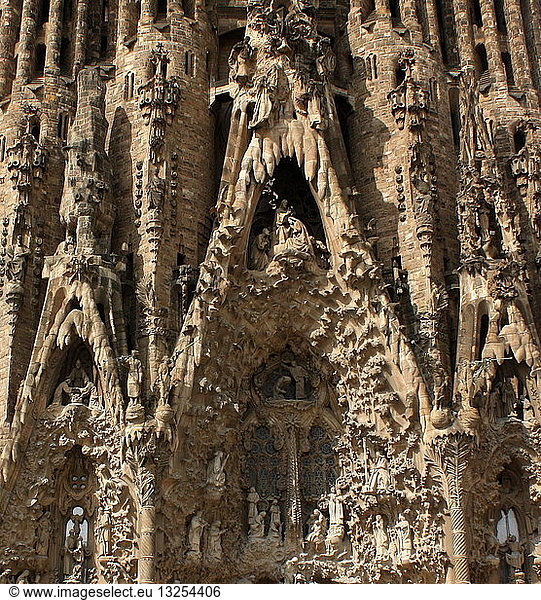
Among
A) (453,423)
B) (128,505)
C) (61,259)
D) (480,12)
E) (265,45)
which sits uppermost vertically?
(480,12)

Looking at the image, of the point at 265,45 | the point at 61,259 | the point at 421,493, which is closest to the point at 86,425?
the point at 61,259

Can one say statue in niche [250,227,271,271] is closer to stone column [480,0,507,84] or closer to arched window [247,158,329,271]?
arched window [247,158,329,271]

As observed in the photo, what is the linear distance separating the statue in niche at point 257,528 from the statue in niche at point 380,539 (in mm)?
1984

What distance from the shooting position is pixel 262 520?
17203mm

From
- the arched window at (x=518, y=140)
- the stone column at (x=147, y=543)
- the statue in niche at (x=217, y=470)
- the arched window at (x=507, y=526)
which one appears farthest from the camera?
the arched window at (x=518, y=140)

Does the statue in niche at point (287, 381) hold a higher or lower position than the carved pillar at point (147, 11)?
lower

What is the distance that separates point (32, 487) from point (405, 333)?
6.92 m

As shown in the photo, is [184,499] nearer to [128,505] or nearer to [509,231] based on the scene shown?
[128,505]

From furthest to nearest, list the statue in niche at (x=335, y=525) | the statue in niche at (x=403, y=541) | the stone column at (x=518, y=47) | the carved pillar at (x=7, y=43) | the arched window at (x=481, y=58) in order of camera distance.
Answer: the arched window at (x=481, y=58), the stone column at (x=518, y=47), the carved pillar at (x=7, y=43), the statue in niche at (x=335, y=525), the statue in niche at (x=403, y=541)

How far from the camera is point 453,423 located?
51.9ft

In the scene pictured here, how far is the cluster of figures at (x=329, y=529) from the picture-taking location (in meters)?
16.9

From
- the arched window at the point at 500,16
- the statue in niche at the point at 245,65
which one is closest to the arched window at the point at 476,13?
the arched window at the point at 500,16

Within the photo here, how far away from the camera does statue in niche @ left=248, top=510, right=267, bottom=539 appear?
56.1 feet

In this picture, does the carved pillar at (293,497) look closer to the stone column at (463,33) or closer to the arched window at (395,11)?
the stone column at (463,33)
